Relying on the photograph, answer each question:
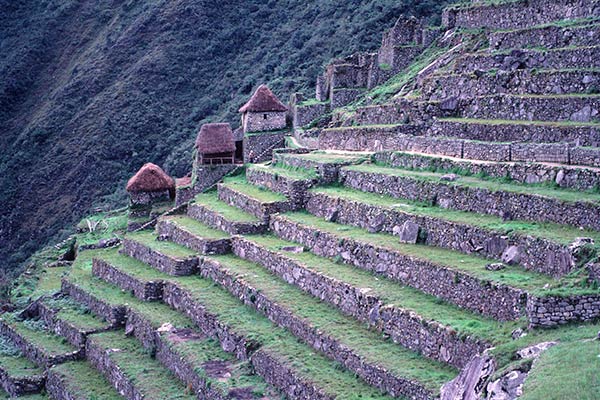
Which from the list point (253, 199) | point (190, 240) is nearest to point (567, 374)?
point (253, 199)

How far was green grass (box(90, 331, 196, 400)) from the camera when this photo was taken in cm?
2259

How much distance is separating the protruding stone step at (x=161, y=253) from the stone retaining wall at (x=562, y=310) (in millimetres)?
14832

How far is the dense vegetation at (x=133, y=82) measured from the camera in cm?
5388

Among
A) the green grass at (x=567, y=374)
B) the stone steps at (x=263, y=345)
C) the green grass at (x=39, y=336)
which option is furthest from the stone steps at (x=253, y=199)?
A: the green grass at (x=567, y=374)

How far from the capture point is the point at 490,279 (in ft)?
55.2

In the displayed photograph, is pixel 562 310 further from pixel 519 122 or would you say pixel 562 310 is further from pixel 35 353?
pixel 35 353

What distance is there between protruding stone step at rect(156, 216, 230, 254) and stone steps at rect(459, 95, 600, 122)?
26.1ft

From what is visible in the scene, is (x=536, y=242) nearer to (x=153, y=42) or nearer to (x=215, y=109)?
(x=215, y=109)

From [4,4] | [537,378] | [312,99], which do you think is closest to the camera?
[537,378]

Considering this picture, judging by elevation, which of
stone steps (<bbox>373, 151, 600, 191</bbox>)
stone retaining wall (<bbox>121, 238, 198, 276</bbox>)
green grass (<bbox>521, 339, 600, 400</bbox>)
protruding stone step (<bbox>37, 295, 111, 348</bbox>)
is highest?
stone steps (<bbox>373, 151, 600, 191</bbox>)

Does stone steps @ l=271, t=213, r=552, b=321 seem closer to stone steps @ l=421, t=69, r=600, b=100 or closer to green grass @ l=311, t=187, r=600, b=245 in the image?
green grass @ l=311, t=187, r=600, b=245

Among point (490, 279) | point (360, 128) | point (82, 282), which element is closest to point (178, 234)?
point (82, 282)

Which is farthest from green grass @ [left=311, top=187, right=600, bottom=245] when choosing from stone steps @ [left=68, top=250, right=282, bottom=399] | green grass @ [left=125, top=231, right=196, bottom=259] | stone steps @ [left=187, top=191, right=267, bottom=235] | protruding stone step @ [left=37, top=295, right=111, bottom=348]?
protruding stone step @ [left=37, top=295, right=111, bottom=348]

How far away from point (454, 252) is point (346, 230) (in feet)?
15.4
